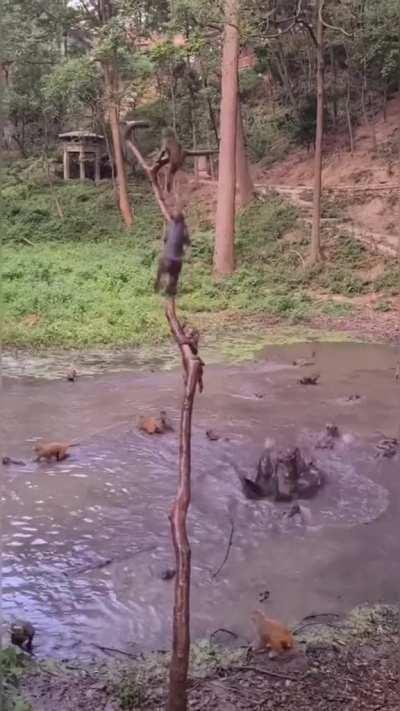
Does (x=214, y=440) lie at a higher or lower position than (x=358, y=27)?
lower

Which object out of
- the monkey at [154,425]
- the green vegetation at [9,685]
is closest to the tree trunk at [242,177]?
the monkey at [154,425]

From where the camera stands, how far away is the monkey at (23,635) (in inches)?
152

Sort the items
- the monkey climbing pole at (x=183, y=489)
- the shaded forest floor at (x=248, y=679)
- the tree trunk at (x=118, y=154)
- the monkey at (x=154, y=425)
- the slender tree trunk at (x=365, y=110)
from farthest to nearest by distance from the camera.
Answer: the slender tree trunk at (x=365, y=110), the tree trunk at (x=118, y=154), the monkey at (x=154, y=425), the shaded forest floor at (x=248, y=679), the monkey climbing pole at (x=183, y=489)

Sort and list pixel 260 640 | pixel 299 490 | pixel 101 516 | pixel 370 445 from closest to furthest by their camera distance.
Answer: pixel 260 640 → pixel 101 516 → pixel 299 490 → pixel 370 445

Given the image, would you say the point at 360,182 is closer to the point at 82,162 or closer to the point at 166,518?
→ the point at 82,162

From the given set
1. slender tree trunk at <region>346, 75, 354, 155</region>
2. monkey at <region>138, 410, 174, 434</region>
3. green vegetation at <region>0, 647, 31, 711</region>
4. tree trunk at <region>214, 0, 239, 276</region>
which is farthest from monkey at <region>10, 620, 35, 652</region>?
slender tree trunk at <region>346, 75, 354, 155</region>

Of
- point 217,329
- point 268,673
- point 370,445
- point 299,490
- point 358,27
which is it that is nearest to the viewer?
point 268,673

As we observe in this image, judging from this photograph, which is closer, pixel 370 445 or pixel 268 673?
pixel 268 673

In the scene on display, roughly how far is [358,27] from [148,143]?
7.93 metres

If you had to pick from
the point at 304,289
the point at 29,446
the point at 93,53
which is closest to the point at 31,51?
the point at 93,53

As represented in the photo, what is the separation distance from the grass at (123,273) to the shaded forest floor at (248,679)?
26.5 feet

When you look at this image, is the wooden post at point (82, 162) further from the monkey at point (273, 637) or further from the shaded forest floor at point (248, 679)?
the shaded forest floor at point (248, 679)

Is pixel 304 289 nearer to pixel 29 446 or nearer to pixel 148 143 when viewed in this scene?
pixel 29 446

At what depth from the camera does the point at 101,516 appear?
5.70 meters
